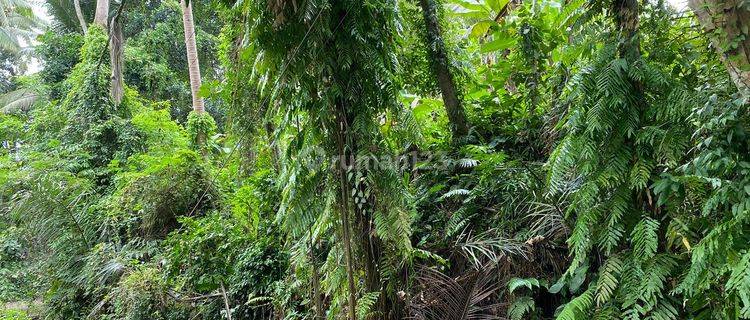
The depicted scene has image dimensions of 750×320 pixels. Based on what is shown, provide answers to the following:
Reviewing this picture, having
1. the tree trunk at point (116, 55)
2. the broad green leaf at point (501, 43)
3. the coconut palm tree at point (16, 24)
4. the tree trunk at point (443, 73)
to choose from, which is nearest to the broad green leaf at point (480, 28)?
the broad green leaf at point (501, 43)

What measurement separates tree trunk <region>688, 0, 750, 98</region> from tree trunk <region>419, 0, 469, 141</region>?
1.78 metres

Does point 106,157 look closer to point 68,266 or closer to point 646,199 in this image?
point 68,266

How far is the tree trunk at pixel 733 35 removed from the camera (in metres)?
1.52

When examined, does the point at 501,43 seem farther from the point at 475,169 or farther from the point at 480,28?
the point at 475,169

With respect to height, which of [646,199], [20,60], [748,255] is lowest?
[748,255]

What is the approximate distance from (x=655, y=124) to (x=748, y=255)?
1.82 feet

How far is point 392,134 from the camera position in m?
2.38

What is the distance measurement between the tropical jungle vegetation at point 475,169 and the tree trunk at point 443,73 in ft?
0.05

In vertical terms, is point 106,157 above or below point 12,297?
above

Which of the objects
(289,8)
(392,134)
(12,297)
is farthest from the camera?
(12,297)

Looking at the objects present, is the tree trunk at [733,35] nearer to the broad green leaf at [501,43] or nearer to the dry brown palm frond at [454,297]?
the dry brown palm frond at [454,297]

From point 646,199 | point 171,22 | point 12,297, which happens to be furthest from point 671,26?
point 171,22

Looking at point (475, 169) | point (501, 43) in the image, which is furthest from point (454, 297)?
point (501, 43)

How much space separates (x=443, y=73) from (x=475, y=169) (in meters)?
0.75
